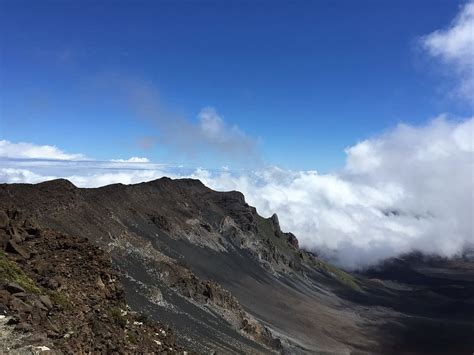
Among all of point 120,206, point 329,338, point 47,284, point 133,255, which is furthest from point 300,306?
point 47,284

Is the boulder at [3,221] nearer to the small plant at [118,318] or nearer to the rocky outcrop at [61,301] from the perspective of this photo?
the rocky outcrop at [61,301]

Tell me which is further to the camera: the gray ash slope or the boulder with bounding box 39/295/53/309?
the gray ash slope

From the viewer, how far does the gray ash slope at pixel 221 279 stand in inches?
2468

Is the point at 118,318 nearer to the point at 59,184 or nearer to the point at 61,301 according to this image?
the point at 61,301

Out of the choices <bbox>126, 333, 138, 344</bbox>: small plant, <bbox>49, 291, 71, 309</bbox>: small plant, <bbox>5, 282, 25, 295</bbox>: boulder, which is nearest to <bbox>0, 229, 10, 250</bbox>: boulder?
<bbox>49, 291, 71, 309</bbox>: small plant

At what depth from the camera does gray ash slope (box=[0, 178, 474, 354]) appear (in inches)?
2468

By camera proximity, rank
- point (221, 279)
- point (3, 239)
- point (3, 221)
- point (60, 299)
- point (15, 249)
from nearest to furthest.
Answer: point (60, 299), point (15, 249), point (3, 239), point (3, 221), point (221, 279)

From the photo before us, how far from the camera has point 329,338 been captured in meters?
112

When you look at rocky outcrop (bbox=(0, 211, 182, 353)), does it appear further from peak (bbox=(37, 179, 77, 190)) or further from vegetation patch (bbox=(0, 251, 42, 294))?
peak (bbox=(37, 179, 77, 190))

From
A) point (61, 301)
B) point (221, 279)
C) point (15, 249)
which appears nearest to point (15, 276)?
point (61, 301)

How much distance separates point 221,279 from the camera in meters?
105

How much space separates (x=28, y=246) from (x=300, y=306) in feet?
345

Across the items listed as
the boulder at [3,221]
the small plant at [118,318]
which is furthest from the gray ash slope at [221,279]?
the small plant at [118,318]

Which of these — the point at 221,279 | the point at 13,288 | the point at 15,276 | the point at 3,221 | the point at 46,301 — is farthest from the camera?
the point at 221,279
